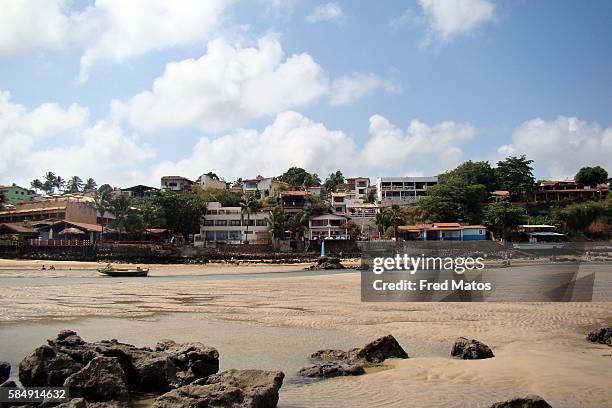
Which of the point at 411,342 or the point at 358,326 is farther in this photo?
the point at 358,326

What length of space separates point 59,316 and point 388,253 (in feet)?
190

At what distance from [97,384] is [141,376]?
1.34 meters

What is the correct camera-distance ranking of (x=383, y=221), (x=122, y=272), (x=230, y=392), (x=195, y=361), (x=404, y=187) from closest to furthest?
(x=230, y=392) → (x=195, y=361) → (x=122, y=272) → (x=383, y=221) → (x=404, y=187)

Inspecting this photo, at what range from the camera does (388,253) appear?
74.1 meters

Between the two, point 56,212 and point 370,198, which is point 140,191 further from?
point 370,198

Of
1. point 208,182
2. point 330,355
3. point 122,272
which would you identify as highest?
point 208,182

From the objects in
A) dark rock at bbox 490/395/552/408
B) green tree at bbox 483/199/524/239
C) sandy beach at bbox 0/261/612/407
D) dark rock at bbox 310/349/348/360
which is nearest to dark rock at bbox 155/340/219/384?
sandy beach at bbox 0/261/612/407

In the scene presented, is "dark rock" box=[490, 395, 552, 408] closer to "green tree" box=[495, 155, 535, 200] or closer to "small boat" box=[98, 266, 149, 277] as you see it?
"small boat" box=[98, 266, 149, 277]

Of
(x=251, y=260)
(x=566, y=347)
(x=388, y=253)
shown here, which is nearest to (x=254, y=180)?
(x=251, y=260)

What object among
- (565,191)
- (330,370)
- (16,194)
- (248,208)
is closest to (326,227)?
(248,208)

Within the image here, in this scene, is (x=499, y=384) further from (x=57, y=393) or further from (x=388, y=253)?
(x=388, y=253)

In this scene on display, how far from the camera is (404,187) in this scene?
10794cm

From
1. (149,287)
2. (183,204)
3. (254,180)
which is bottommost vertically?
(149,287)

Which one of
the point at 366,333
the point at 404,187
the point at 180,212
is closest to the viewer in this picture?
the point at 366,333
